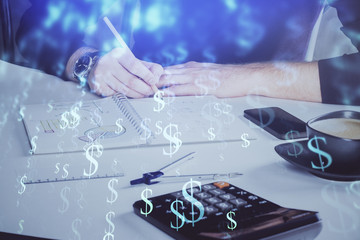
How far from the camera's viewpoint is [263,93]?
958 millimetres

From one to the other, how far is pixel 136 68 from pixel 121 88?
62mm

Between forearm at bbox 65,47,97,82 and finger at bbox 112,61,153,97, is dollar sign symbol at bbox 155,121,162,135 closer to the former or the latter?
finger at bbox 112,61,153,97

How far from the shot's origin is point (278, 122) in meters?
0.72

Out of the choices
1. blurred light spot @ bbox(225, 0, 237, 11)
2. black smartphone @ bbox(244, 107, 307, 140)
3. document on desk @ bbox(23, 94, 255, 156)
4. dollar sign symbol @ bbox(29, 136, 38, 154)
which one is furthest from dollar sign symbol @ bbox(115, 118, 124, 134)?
blurred light spot @ bbox(225, 0, 237, 11)

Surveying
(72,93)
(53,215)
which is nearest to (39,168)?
(53,215)

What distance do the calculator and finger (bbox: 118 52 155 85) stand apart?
564mm

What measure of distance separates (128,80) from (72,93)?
0.14 meters

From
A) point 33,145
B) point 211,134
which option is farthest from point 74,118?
point 211,134

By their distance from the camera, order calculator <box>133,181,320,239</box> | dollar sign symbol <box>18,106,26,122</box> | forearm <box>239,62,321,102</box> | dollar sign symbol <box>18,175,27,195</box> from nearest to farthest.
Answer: calculator <box>133,181,320,239</box> → dollar sign symbol <box>18,175,27,195</box> → dollar sign symbol <box>18,106,26,122</box> → forearm <box>239,62,321,102</box>

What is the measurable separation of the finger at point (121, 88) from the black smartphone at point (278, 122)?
0.95ft

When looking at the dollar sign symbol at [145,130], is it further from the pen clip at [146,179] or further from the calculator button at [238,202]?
the calculator button at [238,202]

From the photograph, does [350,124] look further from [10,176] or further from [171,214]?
[10,176]

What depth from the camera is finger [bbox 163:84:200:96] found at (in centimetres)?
98

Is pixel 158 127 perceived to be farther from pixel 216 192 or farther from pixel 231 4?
pixel 231 4
